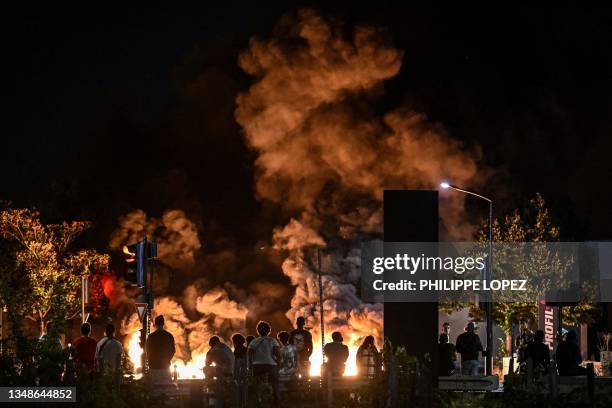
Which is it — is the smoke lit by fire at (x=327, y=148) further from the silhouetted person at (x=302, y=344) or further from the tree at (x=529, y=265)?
the silhouetted person at (x=302, y=344)

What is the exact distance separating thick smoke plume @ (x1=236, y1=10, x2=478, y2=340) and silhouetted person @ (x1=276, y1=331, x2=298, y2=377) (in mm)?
34004

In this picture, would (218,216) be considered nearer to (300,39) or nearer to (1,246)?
(300,39)

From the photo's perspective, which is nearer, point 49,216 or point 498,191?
point 49,216

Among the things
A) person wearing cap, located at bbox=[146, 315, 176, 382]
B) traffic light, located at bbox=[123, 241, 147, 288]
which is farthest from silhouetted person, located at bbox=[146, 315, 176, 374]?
traffic light, located at bbox=[123, 241, 147, 288]

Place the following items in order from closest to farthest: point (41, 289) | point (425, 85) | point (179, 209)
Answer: point (41, 289) → point (179, 209) → point (425, 85)

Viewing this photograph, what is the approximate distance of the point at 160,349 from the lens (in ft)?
63.5

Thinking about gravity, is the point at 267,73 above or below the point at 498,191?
above

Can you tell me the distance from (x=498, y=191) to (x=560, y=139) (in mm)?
9061

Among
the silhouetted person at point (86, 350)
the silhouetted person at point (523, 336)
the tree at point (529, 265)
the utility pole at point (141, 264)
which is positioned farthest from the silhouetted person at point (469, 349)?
the tree at point (529, 265)

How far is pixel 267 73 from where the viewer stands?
58000mm

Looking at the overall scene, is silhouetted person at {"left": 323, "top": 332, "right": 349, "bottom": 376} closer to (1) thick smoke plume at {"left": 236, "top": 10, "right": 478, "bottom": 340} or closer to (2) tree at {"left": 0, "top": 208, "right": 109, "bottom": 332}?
(2) tree at {"left": 0, "top": 208, "right": 109, "bottom": 332}

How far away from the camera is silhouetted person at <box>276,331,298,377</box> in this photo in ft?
67.8

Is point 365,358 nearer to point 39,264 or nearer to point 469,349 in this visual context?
point 469,349

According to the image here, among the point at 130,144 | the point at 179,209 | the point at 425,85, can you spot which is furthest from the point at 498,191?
the point at 130,144
